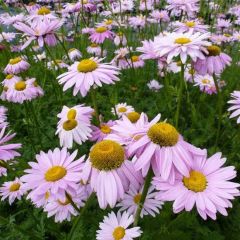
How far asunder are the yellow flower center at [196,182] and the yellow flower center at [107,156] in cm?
27

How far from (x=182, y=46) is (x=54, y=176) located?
957 mm

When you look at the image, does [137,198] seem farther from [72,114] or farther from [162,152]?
[162,152]

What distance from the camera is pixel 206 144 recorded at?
2.95m

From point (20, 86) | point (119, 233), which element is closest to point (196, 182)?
point (119, 233)

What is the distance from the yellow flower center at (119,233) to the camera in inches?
66.8

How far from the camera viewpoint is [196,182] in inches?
52.3

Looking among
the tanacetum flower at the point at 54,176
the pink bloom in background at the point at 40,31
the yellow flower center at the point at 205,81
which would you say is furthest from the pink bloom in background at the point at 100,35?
the tanacetum flower at the point at 54,176

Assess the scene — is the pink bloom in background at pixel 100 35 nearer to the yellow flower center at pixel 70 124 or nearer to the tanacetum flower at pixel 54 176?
the yellow flower center at pixel 70 124

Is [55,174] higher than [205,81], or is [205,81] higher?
[55,174]

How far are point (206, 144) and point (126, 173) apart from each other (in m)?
1.83

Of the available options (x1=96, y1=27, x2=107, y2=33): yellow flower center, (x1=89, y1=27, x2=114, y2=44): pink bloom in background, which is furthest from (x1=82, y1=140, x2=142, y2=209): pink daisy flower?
(x1=96, y1=27, x2=107, y2=33): yellow flower center

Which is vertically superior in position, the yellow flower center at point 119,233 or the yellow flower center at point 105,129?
the yellow flower center at point 105,129

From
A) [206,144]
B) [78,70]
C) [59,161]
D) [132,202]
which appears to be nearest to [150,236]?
[132,202]

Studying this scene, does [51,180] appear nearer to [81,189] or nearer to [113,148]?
[81,189]
